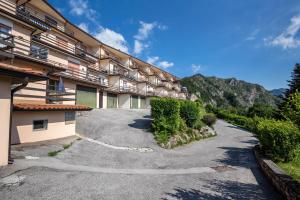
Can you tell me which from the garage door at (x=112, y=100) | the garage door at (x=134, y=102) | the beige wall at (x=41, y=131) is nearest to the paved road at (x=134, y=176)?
the beige wall at (x=41, y=131)

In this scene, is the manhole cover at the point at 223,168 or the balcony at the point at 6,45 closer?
the balcony at the point at 6,45

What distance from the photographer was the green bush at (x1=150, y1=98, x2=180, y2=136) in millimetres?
19359

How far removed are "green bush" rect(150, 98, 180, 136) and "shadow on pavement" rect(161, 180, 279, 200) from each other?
33.7 feet

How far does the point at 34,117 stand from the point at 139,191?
10.9 metres

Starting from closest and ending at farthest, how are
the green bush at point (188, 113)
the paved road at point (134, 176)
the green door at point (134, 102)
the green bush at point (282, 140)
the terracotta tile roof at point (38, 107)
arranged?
the paved road at point (134, 176) → the green bush at point (282, 140) → the terracotta tile roof at point (38, 107) → the green bush at point (188, 113) → the green door at point (134, 102)

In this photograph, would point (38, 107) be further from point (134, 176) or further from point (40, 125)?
point (134, 176)

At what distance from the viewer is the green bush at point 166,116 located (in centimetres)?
1936

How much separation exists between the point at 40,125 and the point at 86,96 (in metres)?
14.3

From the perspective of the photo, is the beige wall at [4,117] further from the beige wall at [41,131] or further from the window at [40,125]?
the window at [40,125]

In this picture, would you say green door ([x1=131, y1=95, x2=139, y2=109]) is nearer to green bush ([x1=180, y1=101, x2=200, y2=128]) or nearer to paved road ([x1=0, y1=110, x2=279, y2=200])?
green bush ([x1=180, y1=101, x2=200, y2=128])

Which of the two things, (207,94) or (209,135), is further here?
(207,94)

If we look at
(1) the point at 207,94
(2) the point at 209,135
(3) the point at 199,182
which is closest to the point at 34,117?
(3) the point at 199,182

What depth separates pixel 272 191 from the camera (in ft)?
28.1

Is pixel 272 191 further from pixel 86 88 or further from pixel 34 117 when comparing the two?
pixel 86 88
